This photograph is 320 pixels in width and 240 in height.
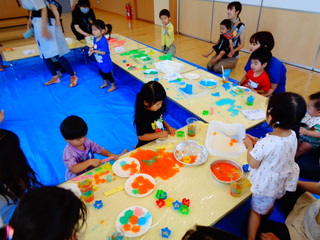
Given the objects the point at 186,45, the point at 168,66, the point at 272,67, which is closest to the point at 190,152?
the point at 272,67

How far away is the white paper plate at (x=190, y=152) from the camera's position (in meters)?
1.64

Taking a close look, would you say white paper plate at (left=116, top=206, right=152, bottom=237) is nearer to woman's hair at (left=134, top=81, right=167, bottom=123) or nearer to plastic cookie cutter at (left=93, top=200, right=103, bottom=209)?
plastic cookie cutter at (left=93, top=200, right=103, bottom=209)

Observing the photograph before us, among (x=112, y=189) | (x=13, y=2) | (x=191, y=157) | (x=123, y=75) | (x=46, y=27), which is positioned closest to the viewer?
(x=112, y=189)

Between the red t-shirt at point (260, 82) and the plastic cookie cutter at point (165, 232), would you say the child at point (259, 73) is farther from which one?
the plastic cookie cutter at point (165, 232)

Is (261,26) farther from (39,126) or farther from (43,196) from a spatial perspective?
(43,196)

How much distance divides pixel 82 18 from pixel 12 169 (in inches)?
170

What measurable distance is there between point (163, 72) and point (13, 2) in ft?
24.3

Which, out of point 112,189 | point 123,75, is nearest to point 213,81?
point 112,189

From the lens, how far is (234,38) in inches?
167

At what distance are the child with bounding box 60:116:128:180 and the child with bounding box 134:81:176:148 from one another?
0.38m

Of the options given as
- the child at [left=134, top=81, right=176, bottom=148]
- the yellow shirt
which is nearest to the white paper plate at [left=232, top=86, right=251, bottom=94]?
the child at [left=134, top=81, right=176, bottom=148]

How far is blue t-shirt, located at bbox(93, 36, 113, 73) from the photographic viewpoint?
11.4 ft

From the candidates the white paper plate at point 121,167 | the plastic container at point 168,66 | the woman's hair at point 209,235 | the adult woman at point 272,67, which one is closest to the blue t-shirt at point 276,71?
the adult woman at point 272,67

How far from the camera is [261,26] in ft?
16.0
